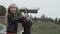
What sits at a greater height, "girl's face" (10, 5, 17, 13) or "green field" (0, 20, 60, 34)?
"girl's face" (10, 5, 17, 13)

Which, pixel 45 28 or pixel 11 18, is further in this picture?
pixel 45 28

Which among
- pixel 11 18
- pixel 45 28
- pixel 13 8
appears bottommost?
pixel 45 28

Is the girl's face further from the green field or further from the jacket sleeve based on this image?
the green field

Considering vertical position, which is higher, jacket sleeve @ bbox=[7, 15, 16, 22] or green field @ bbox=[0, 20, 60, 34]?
jacket sleeve @ bbox=[7, 15, 16, 22]

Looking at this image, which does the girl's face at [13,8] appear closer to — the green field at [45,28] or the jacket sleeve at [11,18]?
the jacket sleeve at [11,18]

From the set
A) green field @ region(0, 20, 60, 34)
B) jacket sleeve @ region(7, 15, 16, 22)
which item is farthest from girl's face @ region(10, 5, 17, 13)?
green field @ region(0, 20, 60, 34)

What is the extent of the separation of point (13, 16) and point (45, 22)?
579cm

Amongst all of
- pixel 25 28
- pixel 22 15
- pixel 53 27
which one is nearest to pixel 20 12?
pixel 22 15

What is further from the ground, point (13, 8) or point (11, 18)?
point (13, 8)

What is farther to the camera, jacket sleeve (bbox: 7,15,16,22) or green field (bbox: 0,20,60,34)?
green field (bbox: 0,20,60,34)

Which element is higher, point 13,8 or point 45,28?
point 13,8

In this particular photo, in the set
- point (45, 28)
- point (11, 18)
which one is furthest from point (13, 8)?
point (45, 28)

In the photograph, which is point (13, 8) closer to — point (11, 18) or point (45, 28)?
point (11, 18)

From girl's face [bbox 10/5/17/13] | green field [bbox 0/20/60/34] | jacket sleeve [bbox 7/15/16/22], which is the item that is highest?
girl's face [bbox 10/5/17/13]
